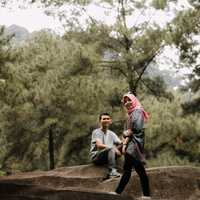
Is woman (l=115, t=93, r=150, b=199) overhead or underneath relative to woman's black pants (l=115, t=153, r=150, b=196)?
overhead

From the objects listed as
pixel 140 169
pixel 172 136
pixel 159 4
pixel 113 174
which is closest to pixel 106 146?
pixel 113 174

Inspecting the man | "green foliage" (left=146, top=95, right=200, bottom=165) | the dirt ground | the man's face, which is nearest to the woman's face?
the dirt ground

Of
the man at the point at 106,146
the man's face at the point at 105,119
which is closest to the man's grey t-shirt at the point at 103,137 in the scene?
the man at the point at 106,146

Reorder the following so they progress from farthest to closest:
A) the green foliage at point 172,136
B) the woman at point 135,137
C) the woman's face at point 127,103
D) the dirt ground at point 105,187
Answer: the green foliage at point 172,136, the dirt ground at point 105,187, the woman's face at point 127,103, the woman at point 135,137

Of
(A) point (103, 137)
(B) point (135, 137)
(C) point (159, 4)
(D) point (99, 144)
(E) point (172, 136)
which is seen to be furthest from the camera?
(C) point (159, 4)

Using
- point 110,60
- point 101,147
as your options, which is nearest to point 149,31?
point 110,60

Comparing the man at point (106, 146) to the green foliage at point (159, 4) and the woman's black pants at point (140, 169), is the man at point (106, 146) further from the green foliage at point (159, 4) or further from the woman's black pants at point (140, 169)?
the green foliage at point (159, 4)

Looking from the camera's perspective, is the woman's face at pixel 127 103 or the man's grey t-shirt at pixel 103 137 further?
the man's grey t-shirt at pixel 103 137

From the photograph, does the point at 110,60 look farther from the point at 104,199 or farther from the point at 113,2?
the point at 104,199

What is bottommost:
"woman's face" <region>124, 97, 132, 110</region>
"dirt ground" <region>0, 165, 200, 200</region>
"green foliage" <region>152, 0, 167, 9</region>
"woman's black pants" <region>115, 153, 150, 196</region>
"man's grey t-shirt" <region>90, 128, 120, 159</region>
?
"dirt ground" <region>0, 165, 200, 200</region>

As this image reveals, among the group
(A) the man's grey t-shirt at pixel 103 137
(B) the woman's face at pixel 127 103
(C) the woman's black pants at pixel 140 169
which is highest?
(B) the woman's face at pixel 127 103

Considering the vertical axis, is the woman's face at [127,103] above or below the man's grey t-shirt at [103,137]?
above

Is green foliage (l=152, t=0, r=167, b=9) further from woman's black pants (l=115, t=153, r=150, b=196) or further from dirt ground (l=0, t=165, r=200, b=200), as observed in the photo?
woman's black pants (l=115, t=153, r=150, b=196)

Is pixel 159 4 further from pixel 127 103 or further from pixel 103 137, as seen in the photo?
pixel 127 103
